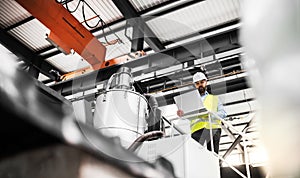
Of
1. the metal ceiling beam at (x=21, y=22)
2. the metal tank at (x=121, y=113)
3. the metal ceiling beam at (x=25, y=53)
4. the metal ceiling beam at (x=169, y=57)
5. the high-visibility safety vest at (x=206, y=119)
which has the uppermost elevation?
the metal ceiling beam at (x=21, y=22)

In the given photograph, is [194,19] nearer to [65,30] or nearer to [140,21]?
[140,21]

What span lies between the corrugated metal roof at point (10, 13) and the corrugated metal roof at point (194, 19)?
5.84 ft

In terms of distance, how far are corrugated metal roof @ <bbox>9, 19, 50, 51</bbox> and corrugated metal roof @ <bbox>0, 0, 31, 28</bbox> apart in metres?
0.11

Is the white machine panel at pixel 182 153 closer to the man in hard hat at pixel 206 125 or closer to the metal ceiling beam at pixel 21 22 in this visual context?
the man in hard hat at pixel 206 125

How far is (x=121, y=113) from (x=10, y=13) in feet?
9.37

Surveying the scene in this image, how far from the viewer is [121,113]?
83.2 inches

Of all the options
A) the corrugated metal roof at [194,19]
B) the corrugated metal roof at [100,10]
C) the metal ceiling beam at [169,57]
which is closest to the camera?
the metal ceiling beam at [169,57]

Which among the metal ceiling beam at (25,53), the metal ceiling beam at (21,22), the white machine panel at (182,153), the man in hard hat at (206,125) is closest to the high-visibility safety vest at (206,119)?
the man in hard hat at (206,125)

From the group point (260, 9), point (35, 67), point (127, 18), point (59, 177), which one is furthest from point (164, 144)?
point (35, 67)

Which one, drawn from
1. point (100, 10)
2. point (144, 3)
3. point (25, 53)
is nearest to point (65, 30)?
point (100, 10)

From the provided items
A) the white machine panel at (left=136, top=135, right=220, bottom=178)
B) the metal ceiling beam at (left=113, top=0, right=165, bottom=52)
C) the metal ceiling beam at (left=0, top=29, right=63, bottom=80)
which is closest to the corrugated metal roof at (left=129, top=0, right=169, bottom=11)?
the metal ceiling beam at (left=113, top=0, right=165, bottom=52)

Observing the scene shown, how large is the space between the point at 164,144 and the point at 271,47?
6.04 ft

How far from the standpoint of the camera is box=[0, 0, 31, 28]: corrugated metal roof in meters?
3.87

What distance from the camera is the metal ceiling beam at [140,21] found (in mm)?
3488
